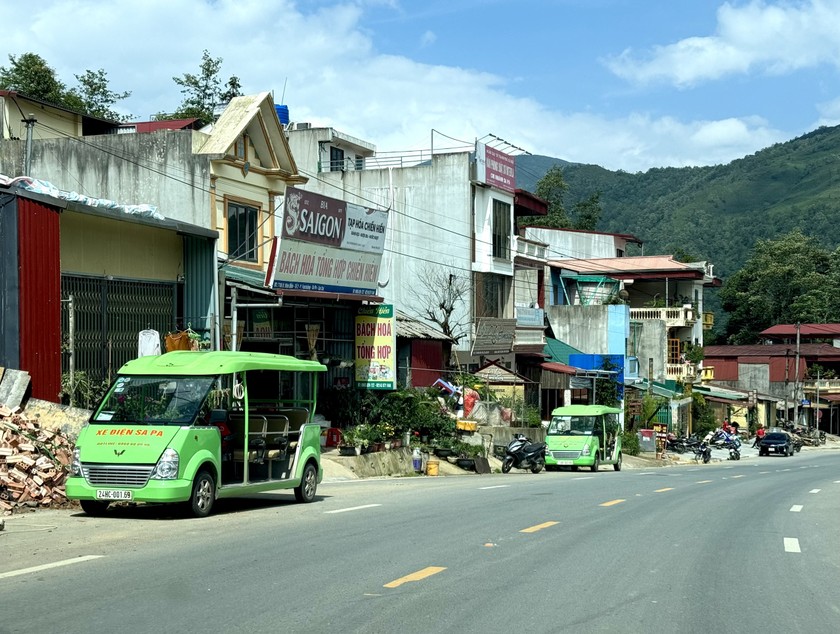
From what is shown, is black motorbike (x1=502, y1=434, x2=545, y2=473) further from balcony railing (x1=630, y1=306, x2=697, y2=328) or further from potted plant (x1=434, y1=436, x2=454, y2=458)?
balcony railing (x1=630, y1=306, x2=697, y2=328)

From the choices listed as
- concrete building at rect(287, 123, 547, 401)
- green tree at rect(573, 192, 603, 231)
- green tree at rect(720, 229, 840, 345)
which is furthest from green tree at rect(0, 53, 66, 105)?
green tree at rect(720, 229, 840, 345)

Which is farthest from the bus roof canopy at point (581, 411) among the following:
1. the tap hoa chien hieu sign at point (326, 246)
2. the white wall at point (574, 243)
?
the white wall at point (574, 243)

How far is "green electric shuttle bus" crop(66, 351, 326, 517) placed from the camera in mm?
14062

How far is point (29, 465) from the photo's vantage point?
1605cm

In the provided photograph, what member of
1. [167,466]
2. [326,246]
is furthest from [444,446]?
[167,466]

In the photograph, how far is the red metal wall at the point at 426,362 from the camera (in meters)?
38.6

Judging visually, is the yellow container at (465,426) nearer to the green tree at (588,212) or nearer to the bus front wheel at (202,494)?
the bus front wheel at (202,494)

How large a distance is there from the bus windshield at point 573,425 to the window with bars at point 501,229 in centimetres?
1332

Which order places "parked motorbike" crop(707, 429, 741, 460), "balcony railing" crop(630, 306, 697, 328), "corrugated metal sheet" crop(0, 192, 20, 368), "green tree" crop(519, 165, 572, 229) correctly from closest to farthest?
"corrugated metal sheet" crop(0, 192, 20, 368) → "parked motorbike" crop(707, 429, 741, 460) → "balcony railing" crop(630, 306, 697, 328) → "green tree" crop(519, 165, 572, 229)

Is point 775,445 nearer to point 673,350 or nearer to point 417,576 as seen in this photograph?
point 673,350

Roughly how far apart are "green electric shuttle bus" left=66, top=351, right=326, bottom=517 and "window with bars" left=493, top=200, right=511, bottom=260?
3055 centimetres

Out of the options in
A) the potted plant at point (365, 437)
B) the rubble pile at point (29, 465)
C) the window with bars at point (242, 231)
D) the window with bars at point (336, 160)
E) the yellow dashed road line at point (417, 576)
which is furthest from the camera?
the window with bars at point (336, 160)

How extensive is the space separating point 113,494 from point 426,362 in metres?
25.7

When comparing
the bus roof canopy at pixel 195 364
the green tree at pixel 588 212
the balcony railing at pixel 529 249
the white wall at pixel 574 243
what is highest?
the green tree at pixel 588 212
